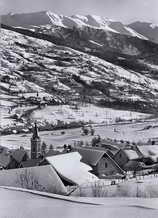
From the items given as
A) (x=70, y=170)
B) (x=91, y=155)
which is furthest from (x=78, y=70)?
(x=70, y=170)

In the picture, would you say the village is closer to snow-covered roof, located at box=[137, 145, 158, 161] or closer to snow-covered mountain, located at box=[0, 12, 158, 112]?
snow-covered roof, located at box=[137, 145, 158, 161]

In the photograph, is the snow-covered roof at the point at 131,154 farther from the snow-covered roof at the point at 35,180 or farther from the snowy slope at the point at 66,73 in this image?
the snowy slope at the point at 66,73

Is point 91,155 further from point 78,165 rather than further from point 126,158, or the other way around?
point 126,158

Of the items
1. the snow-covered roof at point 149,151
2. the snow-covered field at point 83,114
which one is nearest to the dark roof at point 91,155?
the snow-covered roof at point 149,151

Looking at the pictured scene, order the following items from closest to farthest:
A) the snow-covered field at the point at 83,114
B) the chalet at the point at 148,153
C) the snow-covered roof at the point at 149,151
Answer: the chalet at the point at 148,153, the snow-covered roof at the point at 149,151, the snow-covered field at the point at 83,114

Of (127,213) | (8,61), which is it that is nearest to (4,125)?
(127,213)

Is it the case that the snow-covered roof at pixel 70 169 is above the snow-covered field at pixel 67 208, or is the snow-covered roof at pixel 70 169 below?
below
